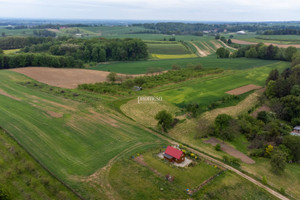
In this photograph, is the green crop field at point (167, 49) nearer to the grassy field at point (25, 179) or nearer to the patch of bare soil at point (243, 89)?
the patch of bare soil at point (243, 89)

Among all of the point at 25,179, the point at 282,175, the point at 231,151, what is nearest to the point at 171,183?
the point at 231,151

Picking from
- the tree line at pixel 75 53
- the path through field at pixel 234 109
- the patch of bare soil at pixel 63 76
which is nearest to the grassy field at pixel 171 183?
the path through field at pixel 234 109

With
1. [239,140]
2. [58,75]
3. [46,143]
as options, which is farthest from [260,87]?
[58,75]

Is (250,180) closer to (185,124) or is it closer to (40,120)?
(185,124)

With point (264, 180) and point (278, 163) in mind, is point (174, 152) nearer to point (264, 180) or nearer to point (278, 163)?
point (264, 180)

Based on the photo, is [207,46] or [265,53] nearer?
[265,53]

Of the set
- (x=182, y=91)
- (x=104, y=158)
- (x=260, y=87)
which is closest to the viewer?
(x=104, y=158)
